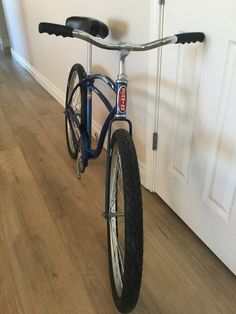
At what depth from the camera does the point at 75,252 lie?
4.53 feet

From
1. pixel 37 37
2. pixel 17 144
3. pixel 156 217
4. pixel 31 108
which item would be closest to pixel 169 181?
pixel 156 217

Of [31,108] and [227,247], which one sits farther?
[31,108]

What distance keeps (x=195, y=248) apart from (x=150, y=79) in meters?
0.82

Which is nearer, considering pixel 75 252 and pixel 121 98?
→ pixel 121 98

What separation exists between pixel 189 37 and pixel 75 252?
101 centimetres

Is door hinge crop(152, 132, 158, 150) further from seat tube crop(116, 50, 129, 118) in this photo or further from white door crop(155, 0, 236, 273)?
seat tube crop(116, 50, 129, 118)

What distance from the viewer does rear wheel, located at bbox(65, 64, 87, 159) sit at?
164cm

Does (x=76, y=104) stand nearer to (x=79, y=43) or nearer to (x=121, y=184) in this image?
(x=79, y=43)

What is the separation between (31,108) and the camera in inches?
113

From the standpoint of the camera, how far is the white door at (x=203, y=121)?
41.1 inches

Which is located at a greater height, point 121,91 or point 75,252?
point 121,91

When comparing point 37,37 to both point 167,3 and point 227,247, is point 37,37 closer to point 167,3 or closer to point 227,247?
point 167,3

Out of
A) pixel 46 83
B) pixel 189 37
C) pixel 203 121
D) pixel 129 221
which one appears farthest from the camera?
pixel 46 83

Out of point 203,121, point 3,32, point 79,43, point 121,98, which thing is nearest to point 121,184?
point 121,98
